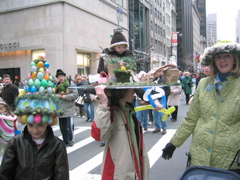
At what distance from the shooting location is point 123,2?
102 ft

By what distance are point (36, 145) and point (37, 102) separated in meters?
0.43

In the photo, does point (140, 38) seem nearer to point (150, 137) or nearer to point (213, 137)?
point (150, 137)

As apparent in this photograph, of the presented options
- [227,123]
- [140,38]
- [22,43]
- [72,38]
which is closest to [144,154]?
[227,123]

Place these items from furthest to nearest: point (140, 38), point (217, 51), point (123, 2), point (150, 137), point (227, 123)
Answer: point (140, 38), point (123, 2), point (150, 137), point (217, 51), point (227, 123)

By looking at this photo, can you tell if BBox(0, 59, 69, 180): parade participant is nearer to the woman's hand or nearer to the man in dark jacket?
the woman's hand

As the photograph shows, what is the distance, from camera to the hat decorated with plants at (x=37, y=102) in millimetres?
2480

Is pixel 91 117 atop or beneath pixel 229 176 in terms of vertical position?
beneath

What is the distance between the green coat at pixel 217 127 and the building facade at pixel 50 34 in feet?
58.2

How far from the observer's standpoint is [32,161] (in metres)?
2.37

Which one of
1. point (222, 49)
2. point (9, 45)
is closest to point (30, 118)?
point (222, 49)

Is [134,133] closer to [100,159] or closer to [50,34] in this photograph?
[100,159]

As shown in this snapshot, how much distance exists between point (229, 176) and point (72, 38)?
790 inches

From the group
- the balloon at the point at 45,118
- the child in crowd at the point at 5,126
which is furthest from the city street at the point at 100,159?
the balloon at the point at 45,118

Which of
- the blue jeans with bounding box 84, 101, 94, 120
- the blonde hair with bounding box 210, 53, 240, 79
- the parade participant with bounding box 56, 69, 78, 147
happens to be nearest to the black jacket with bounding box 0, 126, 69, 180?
the blonde hair with bounding box 210, 53, 240, 79
